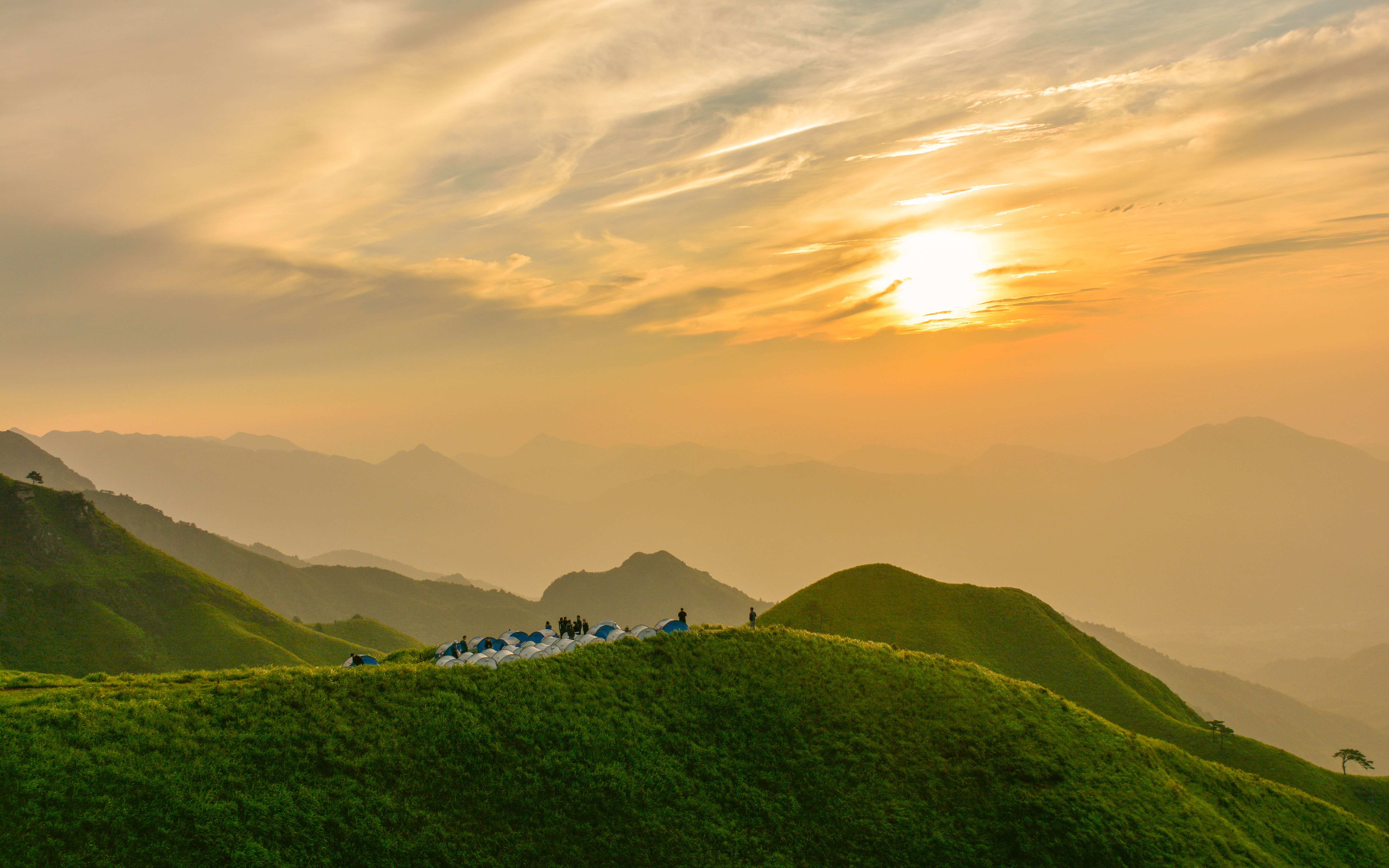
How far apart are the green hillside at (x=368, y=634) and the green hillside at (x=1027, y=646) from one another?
117m

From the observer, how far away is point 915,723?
39469 mm

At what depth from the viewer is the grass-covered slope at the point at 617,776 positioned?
2712 centimetres

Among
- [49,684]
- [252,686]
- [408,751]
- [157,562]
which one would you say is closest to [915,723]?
[408,751]

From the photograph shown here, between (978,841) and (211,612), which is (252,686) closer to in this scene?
(978,841)

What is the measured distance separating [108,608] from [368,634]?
207ft

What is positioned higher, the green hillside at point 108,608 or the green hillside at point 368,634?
the green hillside at point 108,608

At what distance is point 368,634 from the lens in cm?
16938

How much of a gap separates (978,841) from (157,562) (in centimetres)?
15090

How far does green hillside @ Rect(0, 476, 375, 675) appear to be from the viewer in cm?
10206

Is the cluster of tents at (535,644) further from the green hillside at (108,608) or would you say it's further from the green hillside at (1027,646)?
the green hillside at (108,608)

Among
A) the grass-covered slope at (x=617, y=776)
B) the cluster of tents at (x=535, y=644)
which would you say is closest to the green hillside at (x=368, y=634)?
the cluster of tents at (x=535, y=644)

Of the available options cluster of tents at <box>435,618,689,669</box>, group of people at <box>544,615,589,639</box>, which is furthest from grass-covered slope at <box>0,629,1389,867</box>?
group of people at <box>544,615,589,639</box>

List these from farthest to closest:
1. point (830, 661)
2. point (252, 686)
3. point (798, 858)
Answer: point (830, 661), point (252, 686), point (798, 858)

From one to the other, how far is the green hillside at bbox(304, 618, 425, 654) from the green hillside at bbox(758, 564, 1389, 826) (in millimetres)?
116624
